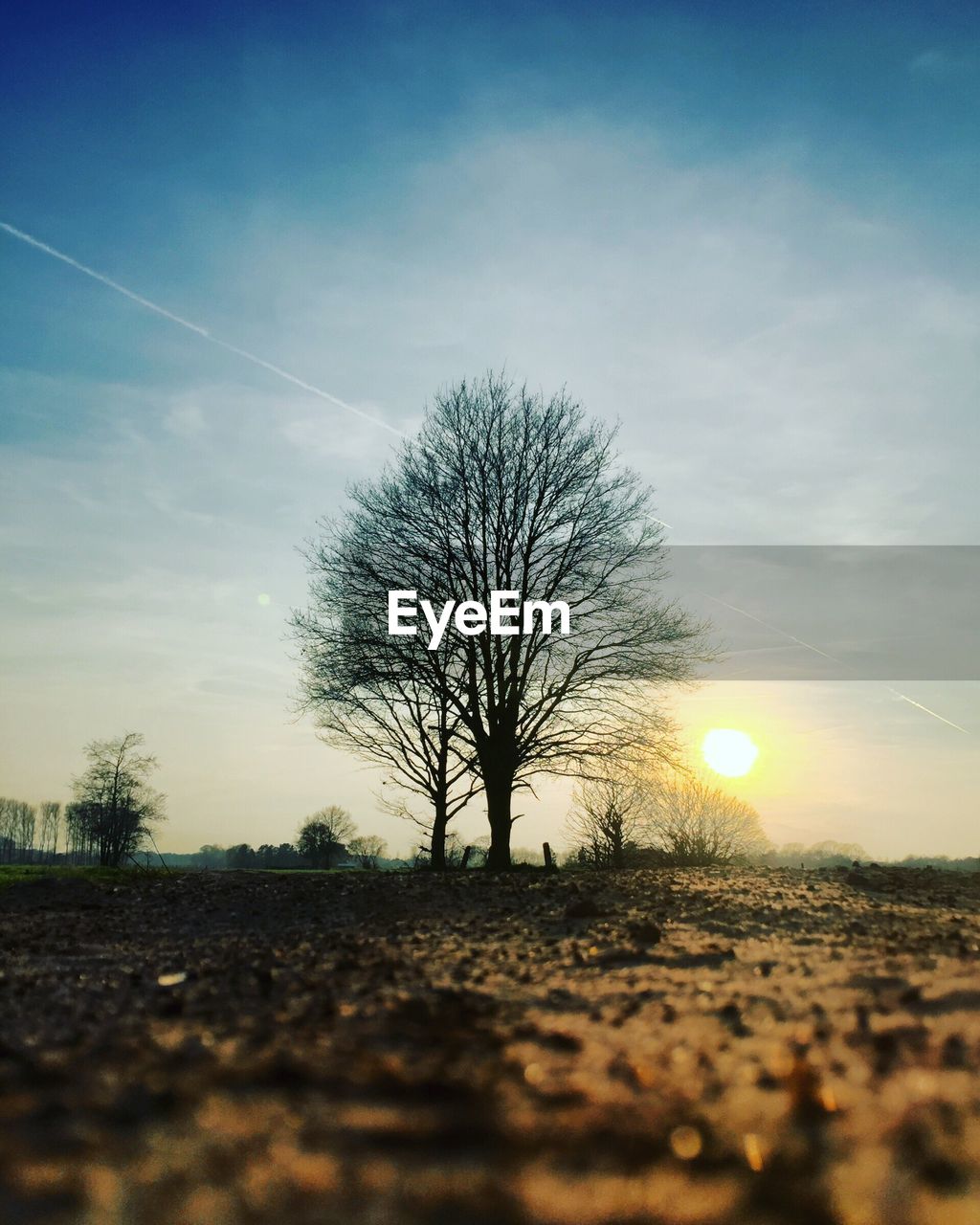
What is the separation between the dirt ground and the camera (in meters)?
1.21

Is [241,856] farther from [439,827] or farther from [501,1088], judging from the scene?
[501,1088]

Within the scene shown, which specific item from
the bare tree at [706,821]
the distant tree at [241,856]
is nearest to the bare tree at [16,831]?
the distant tree at [241,856]

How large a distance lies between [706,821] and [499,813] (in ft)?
105

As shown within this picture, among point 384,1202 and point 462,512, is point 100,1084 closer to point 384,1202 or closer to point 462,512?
point 384,1202

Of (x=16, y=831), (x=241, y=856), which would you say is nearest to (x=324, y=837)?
(x=241, y=856)

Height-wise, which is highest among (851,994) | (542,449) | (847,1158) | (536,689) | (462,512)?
(542,449)

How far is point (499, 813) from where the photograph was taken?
18.5 m

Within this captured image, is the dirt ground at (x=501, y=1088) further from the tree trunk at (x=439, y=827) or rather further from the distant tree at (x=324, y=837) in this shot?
the distant tree at (x=324, y=837)

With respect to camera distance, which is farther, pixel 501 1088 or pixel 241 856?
pixel 241 856

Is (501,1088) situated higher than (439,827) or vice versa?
(501,1088)

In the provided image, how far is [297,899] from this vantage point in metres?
9.20

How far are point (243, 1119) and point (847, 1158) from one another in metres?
1.07

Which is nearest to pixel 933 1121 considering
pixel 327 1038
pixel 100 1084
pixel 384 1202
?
pixel 384 1202

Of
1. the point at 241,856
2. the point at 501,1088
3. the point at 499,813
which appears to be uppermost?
the point at 501,1088
